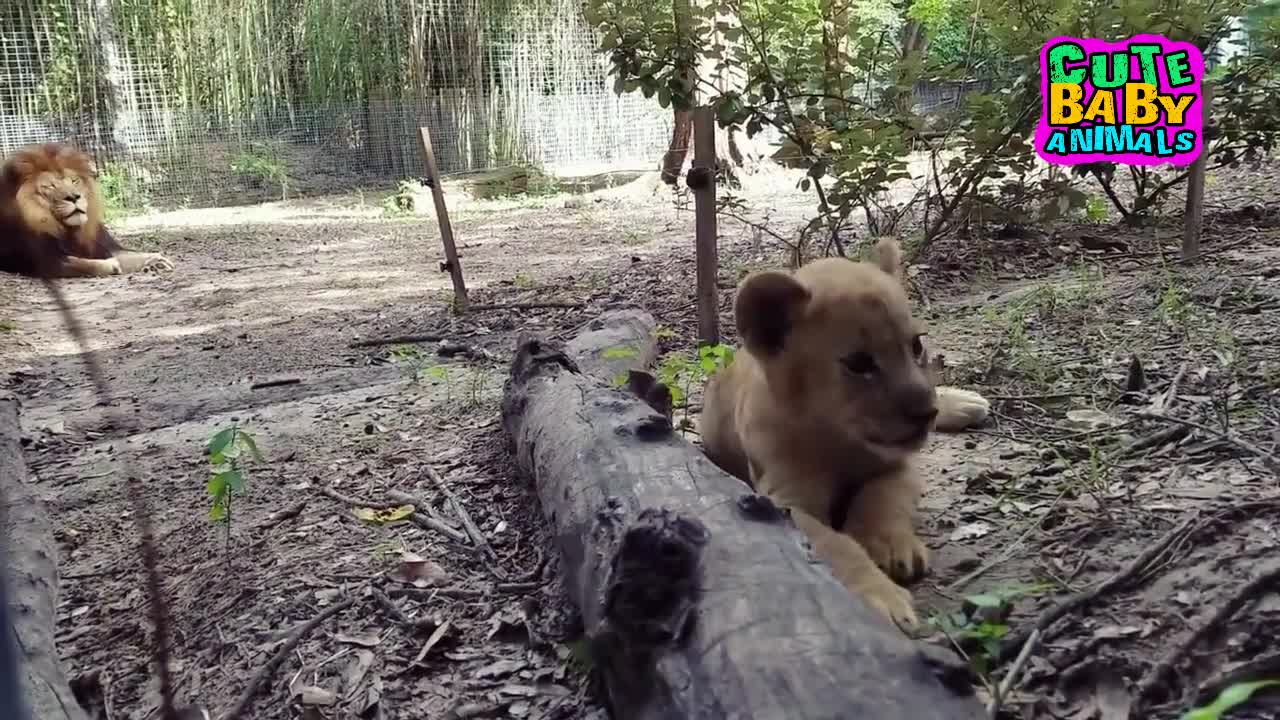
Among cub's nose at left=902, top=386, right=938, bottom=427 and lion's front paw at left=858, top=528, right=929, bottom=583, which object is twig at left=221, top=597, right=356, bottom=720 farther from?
cub's nose at left=902, top=386, right=938, bottom=427

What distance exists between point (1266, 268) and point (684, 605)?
5745 millimetres

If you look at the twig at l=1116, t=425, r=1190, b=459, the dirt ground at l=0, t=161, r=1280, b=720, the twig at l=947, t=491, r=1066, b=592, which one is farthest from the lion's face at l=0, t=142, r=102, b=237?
the twig at l=1116, t=425, r=1190, b=459

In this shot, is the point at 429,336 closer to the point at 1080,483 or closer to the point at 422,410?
the point at 422,410

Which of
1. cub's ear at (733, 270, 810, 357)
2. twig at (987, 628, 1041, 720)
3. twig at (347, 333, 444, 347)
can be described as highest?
cub's ear at (733, 270, 810, 357)

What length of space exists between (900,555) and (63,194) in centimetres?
900

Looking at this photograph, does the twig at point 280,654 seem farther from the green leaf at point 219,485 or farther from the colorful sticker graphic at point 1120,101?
the colorful sticker graphic at point 1120,101

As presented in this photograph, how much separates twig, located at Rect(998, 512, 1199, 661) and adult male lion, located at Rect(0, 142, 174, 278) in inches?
272

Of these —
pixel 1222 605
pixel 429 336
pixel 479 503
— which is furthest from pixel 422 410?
pixel 1222 605

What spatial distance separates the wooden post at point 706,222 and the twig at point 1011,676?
3.64 metres

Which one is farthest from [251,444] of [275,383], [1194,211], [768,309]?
[1194,211]

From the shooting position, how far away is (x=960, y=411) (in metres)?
4.31

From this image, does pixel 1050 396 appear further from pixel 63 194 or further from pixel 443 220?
pixel 63 194

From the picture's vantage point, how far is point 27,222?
929 cm

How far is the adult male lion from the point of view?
8.28 metres
